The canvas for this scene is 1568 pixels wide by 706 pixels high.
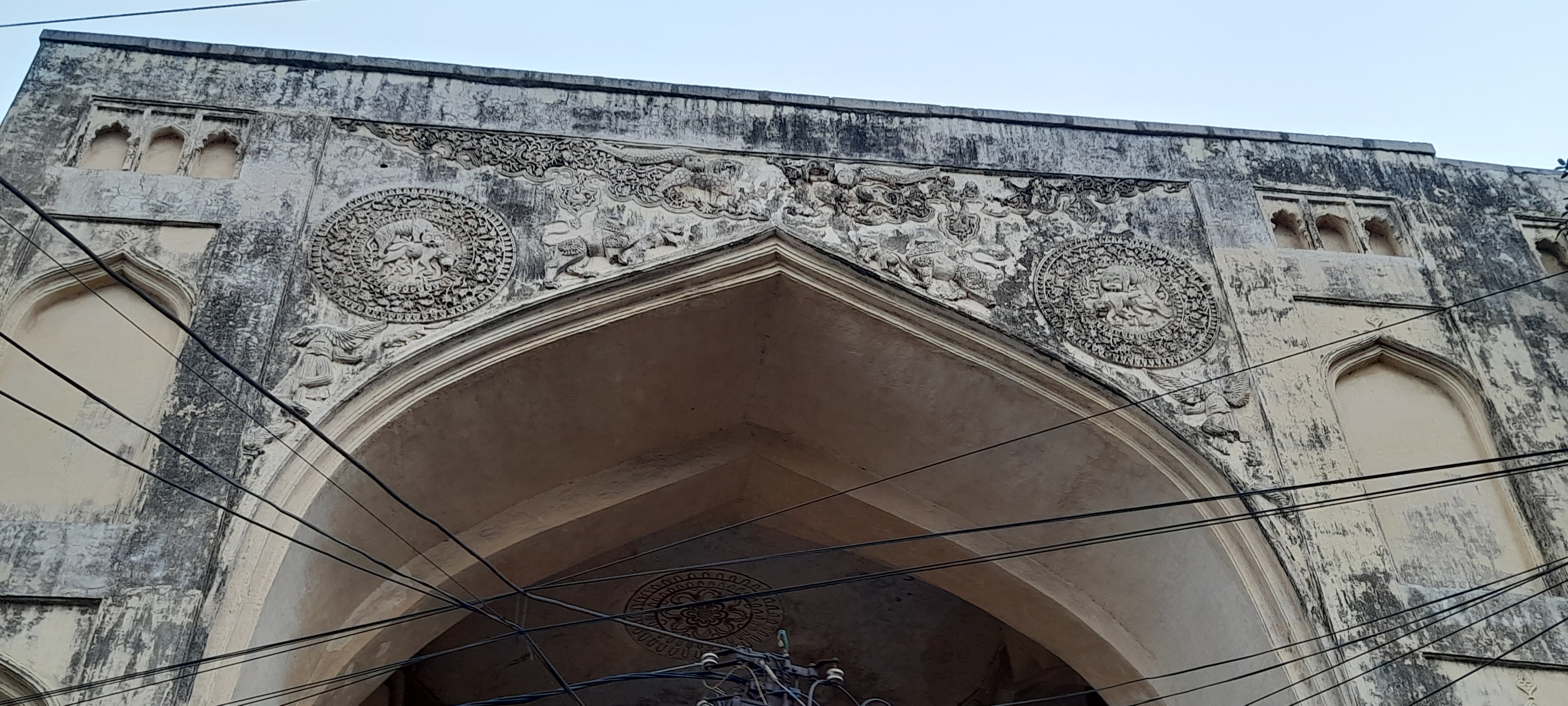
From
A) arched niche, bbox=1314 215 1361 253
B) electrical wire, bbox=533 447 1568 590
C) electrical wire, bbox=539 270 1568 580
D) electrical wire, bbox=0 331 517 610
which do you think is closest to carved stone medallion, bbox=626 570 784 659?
electrical wire, bbox=539 270 1568 580

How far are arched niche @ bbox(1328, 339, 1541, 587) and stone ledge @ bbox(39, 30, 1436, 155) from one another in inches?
60.5

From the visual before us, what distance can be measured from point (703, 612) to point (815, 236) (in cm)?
313

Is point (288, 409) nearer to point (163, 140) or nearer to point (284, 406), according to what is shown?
point (284, 406)

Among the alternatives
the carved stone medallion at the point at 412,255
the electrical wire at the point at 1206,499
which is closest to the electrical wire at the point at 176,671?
the electrical wire at the point at 1206,499

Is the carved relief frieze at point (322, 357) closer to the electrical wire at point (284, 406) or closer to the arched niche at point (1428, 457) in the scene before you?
the electrical wire at point (284, 406)

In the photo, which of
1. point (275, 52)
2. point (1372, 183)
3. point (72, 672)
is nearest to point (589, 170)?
point (275, 52)

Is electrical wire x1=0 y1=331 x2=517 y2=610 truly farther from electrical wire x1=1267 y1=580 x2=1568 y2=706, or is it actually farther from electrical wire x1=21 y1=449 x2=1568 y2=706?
electrical wire x1=1267 y1=580 x2=1568 y2=706

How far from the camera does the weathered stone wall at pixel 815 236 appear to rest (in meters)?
6.32

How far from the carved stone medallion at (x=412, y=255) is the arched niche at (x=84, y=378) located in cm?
69

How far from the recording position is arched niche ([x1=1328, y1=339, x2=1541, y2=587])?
6375 millimetres

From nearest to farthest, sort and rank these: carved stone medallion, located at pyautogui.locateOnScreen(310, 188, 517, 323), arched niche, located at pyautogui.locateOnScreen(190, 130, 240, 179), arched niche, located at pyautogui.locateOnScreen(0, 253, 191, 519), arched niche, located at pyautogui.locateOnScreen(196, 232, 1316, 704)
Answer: arched niche, located at pyautogui.locateOnScreen(0, 253, 191, 519)
arched niche, located at pyautogui.locateOnScreen(196, 232, 1316, 704)
carved stone medallion, located at pyautogui.locateOnScreen(310, 188, 517, 323)
arched niche, located at pyautogui.locateOnScreen(190, 130, 240, 179)

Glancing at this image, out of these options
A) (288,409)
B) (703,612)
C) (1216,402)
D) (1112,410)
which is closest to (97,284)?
(288,409)

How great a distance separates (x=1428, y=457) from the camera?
684 cm

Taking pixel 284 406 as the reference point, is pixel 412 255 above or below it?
above
